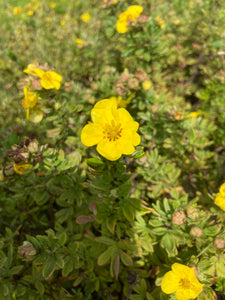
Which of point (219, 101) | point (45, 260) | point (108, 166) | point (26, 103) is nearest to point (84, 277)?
point (45, 260)

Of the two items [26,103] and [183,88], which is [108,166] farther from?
[183,88]

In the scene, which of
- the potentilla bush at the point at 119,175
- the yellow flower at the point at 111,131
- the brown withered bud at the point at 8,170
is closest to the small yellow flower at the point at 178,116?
the potentilla bush at the point at 119,175

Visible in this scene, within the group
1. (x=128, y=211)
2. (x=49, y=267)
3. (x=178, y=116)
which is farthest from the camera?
(x=178, y=116)

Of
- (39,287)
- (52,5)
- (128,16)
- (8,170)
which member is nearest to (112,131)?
(8,170)

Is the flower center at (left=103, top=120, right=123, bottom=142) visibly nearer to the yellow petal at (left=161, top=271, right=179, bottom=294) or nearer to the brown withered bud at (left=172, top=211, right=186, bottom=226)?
the brown withered bud at (left=172, top=211, right=186, bottom=226)

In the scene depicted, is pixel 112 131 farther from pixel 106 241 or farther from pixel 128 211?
pixel 106 241

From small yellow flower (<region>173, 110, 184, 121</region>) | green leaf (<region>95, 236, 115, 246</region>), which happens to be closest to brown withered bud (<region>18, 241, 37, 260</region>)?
green leaf (<region>95, 236, 115, 246</region>)

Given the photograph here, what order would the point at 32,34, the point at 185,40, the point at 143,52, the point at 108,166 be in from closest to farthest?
1. the point at 108,166
2. the point at 143,52
3. the point at 185,40
4. the point at 32,34

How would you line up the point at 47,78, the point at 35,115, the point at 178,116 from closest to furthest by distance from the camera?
1. the point at 47,78
2. the point at 35,115
3. the point at 178,116
